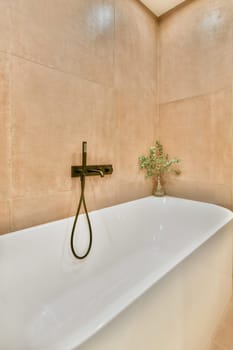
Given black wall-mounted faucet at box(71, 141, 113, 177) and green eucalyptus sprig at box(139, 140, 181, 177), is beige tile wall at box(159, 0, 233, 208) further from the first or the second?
black wall-mounted faucet at box(71, 141, 113, 177)

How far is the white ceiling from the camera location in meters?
1.89

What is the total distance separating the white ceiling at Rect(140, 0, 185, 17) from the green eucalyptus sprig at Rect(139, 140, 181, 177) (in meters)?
1.43

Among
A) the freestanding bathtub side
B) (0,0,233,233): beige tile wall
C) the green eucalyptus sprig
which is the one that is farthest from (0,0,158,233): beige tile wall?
the freestanding bathtub side

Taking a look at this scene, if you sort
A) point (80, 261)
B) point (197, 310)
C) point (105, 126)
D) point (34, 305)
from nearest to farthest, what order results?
1. point (197, 310)
2. point (34, 305)
3. point (80, 261)
4. point (105, 126)

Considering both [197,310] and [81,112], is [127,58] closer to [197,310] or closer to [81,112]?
[81,112]

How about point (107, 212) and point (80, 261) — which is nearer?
point (80, 261)

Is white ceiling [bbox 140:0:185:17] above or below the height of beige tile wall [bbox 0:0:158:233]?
above

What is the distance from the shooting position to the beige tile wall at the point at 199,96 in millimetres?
1638

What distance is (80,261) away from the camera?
1.29 meters

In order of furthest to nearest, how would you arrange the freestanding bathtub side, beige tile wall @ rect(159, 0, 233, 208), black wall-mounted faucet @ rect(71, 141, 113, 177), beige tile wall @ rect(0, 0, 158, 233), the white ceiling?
1. the white ceiling
2. beige tile wall @ rect(159, 0, 233, 208)
3. black wall-mounted faucet @ rect(71, 141, 113, 177)
4. beige tile wall @ rect(0, 0, 158, 233)
5. the freestanding bathtub side

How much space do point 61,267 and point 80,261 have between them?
0.14m

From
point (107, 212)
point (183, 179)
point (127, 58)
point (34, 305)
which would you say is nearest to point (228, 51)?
point (127, 58)

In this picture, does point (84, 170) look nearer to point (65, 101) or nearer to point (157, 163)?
point (65, 101)

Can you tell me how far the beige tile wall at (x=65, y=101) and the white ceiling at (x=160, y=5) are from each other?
8 centimetres
